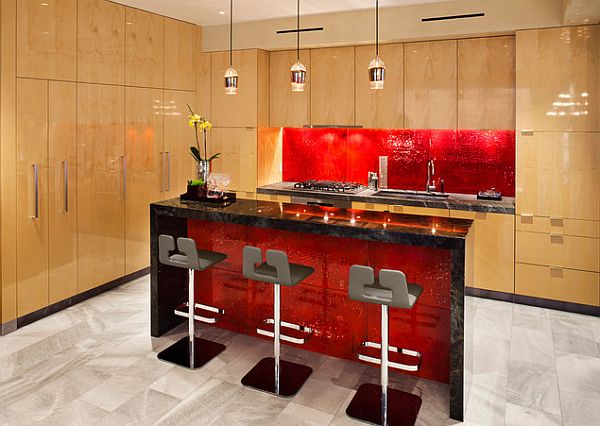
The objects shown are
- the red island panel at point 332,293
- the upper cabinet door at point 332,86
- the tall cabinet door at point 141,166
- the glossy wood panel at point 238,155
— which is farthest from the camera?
the glossy wood panel at point 238,155

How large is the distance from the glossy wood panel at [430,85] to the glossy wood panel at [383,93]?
0.22ft

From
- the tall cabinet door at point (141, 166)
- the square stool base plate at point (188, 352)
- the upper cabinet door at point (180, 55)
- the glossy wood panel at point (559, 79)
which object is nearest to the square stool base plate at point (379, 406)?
the square stool base plate at point (188, 352)

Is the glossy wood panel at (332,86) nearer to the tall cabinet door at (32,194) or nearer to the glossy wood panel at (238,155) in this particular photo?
the glossy wood panel at (238,155)

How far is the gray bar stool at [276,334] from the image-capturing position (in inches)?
124

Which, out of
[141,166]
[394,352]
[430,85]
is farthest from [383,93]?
[394,352]

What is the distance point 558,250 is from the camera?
4672 mm

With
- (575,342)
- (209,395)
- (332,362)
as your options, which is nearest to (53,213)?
(209,395)

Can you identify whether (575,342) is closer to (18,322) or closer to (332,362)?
(332,362)

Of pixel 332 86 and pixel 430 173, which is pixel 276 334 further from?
pixel 332 86

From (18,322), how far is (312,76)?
398cm

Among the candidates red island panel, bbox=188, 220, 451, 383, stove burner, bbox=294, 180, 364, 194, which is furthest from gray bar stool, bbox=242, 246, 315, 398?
stove burner, bbox=294, 180, 364, 194

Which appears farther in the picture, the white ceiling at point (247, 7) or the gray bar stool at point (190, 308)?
the white ceiling at point (247, 7)

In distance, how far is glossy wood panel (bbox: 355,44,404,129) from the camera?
17.5 feet

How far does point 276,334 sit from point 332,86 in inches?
131
